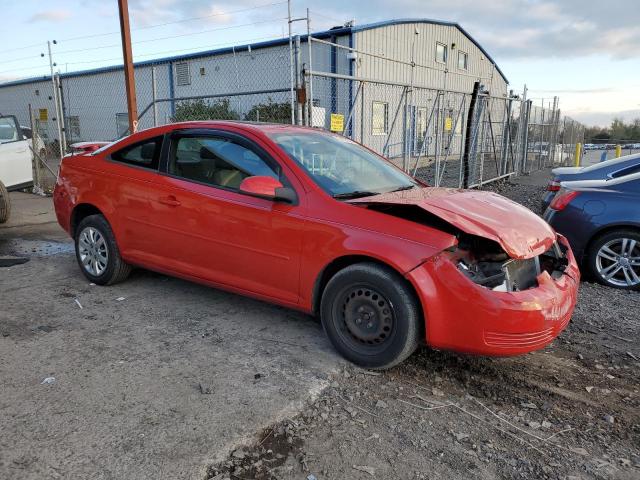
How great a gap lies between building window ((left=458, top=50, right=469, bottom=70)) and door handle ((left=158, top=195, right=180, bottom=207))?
79.8 ft

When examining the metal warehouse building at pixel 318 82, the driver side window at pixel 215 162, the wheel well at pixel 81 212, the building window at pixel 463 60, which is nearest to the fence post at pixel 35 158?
the metal warehouse building at pixel 318 82

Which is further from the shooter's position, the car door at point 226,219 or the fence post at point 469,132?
the fence post at point 469,132

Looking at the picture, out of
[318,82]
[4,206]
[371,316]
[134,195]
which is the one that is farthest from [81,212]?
Answer: [318,82]

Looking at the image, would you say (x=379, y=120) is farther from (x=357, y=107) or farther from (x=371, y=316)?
(x=371, y=316)

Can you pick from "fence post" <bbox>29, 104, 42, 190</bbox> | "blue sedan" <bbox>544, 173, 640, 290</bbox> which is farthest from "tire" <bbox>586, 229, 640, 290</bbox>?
"fence post" <bbox>29, 104, 42, 190</bbox>

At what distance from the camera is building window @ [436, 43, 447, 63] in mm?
23672

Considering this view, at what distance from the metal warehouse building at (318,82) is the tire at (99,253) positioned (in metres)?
6.05

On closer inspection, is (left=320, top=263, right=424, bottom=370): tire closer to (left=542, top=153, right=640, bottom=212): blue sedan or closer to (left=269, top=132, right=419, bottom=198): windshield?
(left=269, top=132, right=419, bottom=198): windshield

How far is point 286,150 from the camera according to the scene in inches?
158

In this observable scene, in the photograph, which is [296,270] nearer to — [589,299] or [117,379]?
[117,379]

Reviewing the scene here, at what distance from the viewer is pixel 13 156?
9.61m

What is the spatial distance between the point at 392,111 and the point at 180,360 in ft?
52.5

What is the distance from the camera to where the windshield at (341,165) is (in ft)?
12.8

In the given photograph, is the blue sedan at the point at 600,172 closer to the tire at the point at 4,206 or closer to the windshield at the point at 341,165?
the windshield at the point at 341,165
